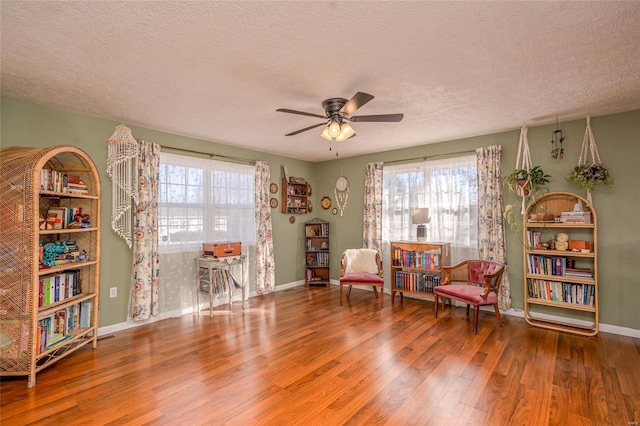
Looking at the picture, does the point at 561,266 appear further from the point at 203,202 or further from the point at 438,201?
the point at 203,202

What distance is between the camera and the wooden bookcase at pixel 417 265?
4430 millimetres

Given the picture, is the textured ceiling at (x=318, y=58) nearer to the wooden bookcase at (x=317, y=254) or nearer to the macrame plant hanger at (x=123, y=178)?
the macrame plant hanger at (x=123, y=178)

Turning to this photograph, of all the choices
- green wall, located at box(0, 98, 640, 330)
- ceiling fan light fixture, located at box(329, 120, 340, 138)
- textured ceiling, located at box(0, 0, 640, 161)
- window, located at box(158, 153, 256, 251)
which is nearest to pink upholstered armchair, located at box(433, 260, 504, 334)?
green wall, located at box(0, 98, 640, 330)

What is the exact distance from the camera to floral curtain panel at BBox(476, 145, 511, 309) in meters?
4.05

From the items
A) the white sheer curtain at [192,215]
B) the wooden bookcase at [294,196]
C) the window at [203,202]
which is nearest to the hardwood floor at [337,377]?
the white sheer curtain at [192,215]

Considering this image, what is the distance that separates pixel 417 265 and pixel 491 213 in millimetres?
1273

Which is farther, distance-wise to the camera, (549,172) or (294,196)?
(294,196)

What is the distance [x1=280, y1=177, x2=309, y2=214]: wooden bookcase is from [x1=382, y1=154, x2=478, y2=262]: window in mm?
1603

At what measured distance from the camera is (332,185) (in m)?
5.98

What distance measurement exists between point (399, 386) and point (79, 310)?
3.14m

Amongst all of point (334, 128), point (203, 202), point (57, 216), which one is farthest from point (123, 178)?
point (334, 128)

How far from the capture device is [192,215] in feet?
14.1

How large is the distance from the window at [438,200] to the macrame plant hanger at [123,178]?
12.5ft

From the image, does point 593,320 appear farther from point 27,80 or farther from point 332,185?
point 27,80
